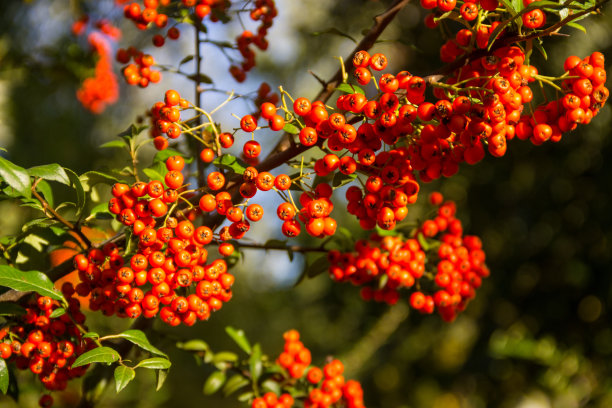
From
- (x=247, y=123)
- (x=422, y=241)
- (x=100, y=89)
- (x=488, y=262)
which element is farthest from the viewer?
(x=100, y=89)

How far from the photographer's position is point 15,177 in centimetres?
85

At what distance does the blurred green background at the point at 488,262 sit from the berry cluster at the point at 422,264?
2.68ft

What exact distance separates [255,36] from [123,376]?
1079mm

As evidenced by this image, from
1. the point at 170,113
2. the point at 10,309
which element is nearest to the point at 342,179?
the point at 170,113

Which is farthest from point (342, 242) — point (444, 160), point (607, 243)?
point (607, 243)

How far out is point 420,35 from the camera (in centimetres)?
309

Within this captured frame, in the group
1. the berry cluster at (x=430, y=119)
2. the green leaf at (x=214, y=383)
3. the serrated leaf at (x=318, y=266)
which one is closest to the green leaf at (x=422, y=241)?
the serrated leaf at (x=318, y=266)

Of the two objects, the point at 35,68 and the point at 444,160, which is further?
the point at 35,68

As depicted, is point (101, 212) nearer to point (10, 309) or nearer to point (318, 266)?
point (10, 309)

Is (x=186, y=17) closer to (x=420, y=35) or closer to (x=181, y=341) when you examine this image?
(x=181, y=341)

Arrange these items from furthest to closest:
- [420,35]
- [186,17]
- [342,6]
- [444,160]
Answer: [342,6], [420,35], [186,17], [444,160]

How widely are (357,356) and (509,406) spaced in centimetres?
86

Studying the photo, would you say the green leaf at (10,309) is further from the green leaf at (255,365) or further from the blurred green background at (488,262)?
the blurred green background at (488,262)

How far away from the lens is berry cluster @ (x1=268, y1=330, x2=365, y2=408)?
1412 millimetres
